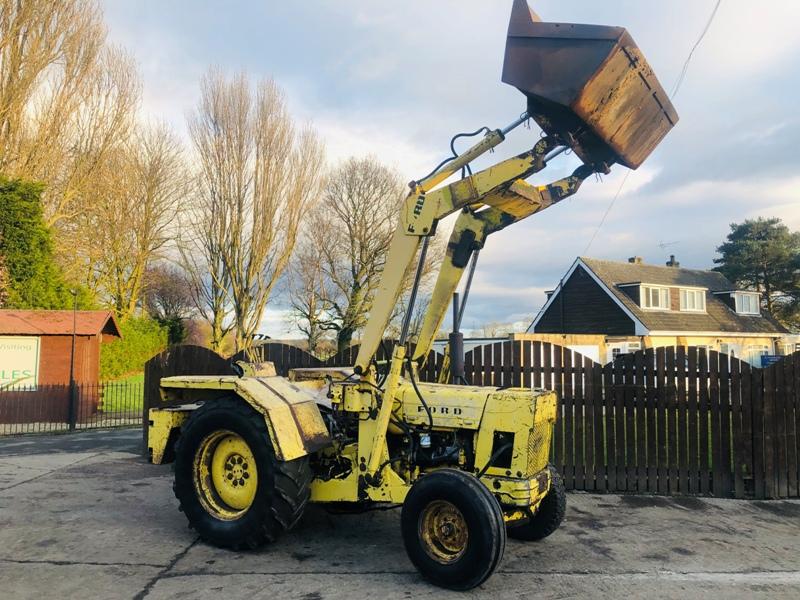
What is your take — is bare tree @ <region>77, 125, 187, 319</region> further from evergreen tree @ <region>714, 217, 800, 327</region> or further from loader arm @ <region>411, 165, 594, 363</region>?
evergreen tree @ <region>714, 217, 800, 327</region>

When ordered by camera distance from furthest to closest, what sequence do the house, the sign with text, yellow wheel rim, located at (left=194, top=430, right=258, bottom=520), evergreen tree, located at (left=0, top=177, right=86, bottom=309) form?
the house < evergreen tree, located at (left=0, top=177, right=86, bottom=309) < the sign with text < yellow wheel rim, located at (left=194, top=430, right=258, bottom=520)

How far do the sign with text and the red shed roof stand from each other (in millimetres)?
250

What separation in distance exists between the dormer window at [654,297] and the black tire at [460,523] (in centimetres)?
2743

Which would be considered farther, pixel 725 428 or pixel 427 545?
pixel 725 428

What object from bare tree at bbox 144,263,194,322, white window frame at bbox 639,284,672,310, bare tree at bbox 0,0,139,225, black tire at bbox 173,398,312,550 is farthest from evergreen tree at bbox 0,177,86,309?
white window frame at bbox 639,284,672,310

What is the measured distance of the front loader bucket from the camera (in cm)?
431

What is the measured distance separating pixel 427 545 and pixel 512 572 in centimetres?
79

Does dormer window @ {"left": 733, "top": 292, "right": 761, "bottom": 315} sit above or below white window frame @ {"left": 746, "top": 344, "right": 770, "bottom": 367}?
above

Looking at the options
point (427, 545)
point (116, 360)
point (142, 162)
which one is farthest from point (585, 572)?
point (142, 162)

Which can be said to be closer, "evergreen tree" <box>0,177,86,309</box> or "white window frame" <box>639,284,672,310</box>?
"evergreen tree" <box>0,177,86,309</box>

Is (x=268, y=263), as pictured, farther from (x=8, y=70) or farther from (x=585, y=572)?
(x=585, y=572)

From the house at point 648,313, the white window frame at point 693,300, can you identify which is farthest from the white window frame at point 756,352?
the white window frame at point 693,300

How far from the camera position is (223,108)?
2478cm

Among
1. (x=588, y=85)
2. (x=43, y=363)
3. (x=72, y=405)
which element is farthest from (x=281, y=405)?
(x=43, y=363)
